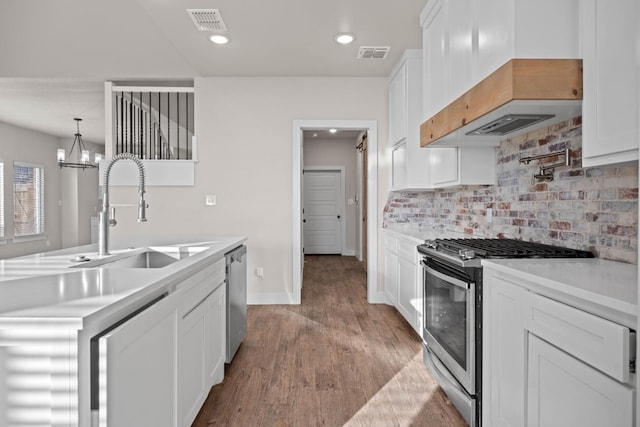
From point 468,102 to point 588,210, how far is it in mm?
786

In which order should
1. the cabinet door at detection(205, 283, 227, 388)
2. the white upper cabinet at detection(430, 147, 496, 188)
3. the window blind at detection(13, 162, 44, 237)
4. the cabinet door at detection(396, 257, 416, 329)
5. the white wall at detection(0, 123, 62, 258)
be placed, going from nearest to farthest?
1. the cabinet door at detection(205, 283, 227, 388)
2. the white upper cabinet at detection(430, 147, 496, 188)
3. the cabinet door at detection(396, 257, 416, 329)
4. the white wall at detection(0, 123, 62, 258)
5. the window blind at detection(13, 162, 44, 237)

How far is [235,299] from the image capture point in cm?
269

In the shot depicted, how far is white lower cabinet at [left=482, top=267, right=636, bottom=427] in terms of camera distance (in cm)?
103

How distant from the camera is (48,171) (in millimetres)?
8234

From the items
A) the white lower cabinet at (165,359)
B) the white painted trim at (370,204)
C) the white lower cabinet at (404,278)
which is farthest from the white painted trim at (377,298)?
the white lower cabinet at (165,359)

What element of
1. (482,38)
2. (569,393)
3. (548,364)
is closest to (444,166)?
(482,38)

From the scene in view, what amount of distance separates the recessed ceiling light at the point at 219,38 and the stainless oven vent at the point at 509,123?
7.60 feet

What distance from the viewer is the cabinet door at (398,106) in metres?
3.74

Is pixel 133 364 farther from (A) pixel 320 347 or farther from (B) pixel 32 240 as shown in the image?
(B) pixel 32 240

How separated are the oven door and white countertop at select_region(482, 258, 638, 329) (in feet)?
0.89

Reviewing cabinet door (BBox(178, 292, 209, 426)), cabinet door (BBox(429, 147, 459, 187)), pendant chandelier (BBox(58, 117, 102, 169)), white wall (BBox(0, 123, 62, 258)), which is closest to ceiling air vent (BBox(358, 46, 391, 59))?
cabinet door (BBox(429, 147, 459, 187))

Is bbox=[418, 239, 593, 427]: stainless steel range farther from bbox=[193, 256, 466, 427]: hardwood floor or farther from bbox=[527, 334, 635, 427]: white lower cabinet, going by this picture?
bbox=[527, 334, 635, 427]: white lower cabinet

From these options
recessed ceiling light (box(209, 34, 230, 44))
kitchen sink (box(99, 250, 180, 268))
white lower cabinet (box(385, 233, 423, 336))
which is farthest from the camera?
recessed ceiling light (box(209, 34, 230, 44))

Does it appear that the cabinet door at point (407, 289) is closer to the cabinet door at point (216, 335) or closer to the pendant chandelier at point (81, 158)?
the cabinet door at point (216, 335)
